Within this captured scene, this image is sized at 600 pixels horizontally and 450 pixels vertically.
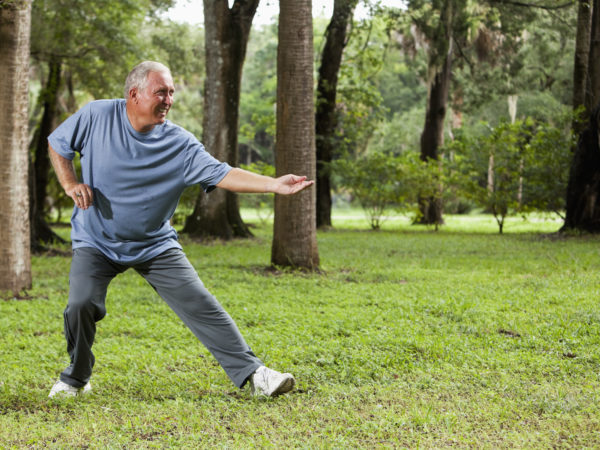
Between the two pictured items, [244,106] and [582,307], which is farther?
[244,106]

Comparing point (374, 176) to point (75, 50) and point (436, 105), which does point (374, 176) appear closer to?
point (436, 105)

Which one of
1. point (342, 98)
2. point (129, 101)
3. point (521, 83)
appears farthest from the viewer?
point (521, 83)

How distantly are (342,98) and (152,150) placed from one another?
2041 centimetres

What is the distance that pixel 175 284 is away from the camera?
14.4ft

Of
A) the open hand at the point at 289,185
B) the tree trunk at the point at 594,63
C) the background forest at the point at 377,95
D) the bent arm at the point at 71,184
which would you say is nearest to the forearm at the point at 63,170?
the bent arm at the point at 71,184

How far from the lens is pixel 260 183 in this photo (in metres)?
4.12

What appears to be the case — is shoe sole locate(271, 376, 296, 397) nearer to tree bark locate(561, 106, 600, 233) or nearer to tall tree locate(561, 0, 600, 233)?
tall tree locate(561, 0, 600, 233)

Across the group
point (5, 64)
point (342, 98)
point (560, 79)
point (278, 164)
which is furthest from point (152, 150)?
point (560, 79)

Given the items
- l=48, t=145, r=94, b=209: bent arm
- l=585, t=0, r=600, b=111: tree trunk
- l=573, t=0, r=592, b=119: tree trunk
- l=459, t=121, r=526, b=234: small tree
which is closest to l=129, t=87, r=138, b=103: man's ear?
l=48, t=145, r=94, b=209: bent arm

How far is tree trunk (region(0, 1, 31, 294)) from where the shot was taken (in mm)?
8336

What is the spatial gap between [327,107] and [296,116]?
12.2 meters

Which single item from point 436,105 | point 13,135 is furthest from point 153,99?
point 436,105

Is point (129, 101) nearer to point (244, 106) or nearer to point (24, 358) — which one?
point (24, 358)

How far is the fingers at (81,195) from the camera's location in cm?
407
